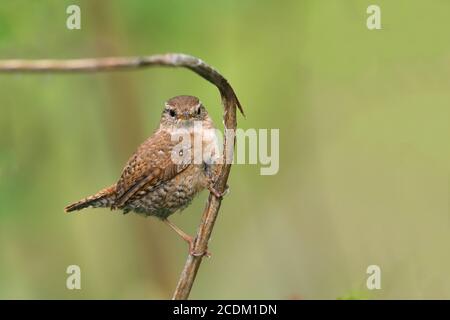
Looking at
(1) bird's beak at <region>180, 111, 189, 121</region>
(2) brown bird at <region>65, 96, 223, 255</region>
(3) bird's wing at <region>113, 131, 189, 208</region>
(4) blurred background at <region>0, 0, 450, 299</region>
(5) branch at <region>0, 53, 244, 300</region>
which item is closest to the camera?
(5) branch at <region>0, 53, 244, 300</region>

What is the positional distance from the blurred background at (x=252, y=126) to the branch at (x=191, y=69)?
406cm

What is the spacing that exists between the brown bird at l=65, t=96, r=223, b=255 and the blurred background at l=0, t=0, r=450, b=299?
2.02m

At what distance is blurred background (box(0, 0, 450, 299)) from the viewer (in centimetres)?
738

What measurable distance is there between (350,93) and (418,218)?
4.77 ft

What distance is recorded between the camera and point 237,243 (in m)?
8.20

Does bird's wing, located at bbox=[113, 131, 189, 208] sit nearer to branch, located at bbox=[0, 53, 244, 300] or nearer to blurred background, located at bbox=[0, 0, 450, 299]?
branch, located at bbox=[0, 53, 244, 300]

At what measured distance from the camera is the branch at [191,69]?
1.91 metres

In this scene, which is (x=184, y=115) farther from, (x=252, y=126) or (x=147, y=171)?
(x=252, y=126)

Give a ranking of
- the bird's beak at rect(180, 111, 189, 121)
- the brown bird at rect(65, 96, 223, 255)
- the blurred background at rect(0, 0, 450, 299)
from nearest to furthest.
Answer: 1. the brown bird at rect(65, 96, 223, 255)
2. the bird's beak at rect(180, 111, 189, 121)
3. the blurred background at rect(0, 0, 450, 299)

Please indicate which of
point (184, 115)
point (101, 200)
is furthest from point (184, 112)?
point (101, 200)

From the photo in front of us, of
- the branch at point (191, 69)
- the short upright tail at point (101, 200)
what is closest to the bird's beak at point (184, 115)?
the short upright tail at point (101, 200)

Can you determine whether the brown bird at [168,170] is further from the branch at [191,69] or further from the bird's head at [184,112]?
the branch at [191,69]

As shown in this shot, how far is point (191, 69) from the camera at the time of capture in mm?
2424

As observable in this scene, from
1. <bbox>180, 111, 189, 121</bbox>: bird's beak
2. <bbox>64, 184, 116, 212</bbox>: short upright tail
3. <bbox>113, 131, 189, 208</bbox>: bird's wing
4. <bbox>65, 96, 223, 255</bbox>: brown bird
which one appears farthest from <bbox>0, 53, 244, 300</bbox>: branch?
<bbox>64, 184, 116, 212</bbox>: short upright tail
